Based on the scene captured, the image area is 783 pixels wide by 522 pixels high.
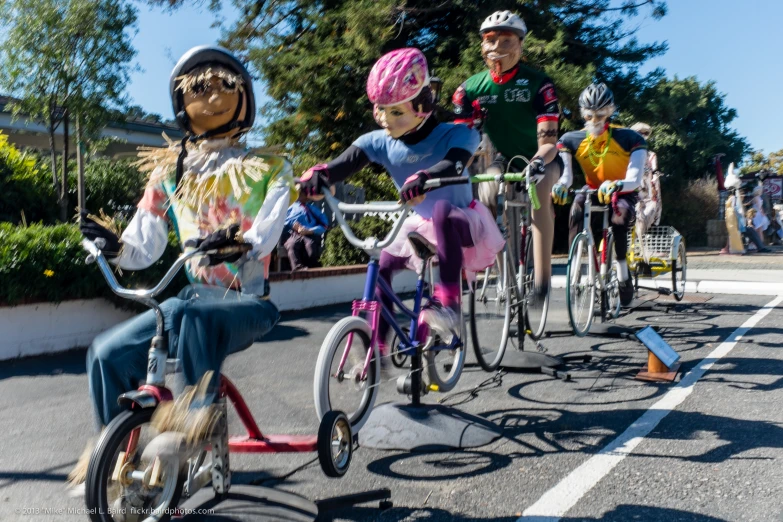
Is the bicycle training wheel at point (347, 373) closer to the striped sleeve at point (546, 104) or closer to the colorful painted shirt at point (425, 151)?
the colorful painted shirt at point (425, 151)

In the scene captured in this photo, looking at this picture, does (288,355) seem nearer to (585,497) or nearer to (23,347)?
(23,347)

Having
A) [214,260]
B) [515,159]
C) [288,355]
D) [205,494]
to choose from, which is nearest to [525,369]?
[515,159]

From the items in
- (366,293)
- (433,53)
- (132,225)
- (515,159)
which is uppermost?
(433,53)

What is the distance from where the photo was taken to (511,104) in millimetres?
5586

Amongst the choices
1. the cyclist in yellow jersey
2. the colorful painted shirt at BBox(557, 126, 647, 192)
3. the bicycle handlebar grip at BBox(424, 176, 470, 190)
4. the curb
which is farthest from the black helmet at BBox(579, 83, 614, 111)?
the bicycle handlebar grip at BBox(424, 176, 470, 190)

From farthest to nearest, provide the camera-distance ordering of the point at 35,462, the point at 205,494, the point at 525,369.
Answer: the point at 525,369 → the point at 35,462 → the point at 205,494

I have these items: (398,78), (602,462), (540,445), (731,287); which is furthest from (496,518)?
(731,287)

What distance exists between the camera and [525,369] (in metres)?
5.64

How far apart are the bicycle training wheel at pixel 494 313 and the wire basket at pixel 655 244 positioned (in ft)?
14.5

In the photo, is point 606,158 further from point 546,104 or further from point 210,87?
point 210,87

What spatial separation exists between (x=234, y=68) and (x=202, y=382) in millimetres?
1426

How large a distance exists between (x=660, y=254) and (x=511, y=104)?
4.72 meters

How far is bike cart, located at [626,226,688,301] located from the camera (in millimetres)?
9328

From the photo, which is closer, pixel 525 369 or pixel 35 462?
pixel 35 462
